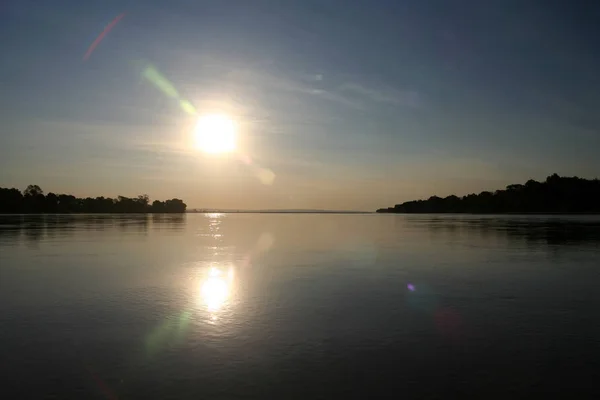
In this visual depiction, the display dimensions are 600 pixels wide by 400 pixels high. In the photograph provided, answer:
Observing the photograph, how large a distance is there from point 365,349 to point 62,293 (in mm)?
14872

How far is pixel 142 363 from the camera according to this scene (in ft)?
A: 35.0

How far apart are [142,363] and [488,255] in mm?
30402

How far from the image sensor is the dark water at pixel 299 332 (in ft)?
30.7

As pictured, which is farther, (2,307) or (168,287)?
(168,287)

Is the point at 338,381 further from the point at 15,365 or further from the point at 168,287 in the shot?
the point at 168,287

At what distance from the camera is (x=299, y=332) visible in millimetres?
13297

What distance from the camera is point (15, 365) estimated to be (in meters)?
10.4

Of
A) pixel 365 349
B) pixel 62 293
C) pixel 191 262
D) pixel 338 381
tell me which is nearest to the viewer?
pixel 338 381

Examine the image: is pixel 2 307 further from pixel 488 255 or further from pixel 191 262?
pixel 488 255

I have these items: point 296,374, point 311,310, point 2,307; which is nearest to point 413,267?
point 311,310

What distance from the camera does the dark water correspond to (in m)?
9.36

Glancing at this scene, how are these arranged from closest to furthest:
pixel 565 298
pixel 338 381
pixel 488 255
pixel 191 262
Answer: pixel 338 381
pixel 565 298
pixel 191 262
pixel 488 255

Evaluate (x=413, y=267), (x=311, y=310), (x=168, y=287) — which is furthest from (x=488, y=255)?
(x=168, y=287)

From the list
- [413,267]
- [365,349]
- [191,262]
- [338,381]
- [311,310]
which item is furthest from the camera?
[191,262]
